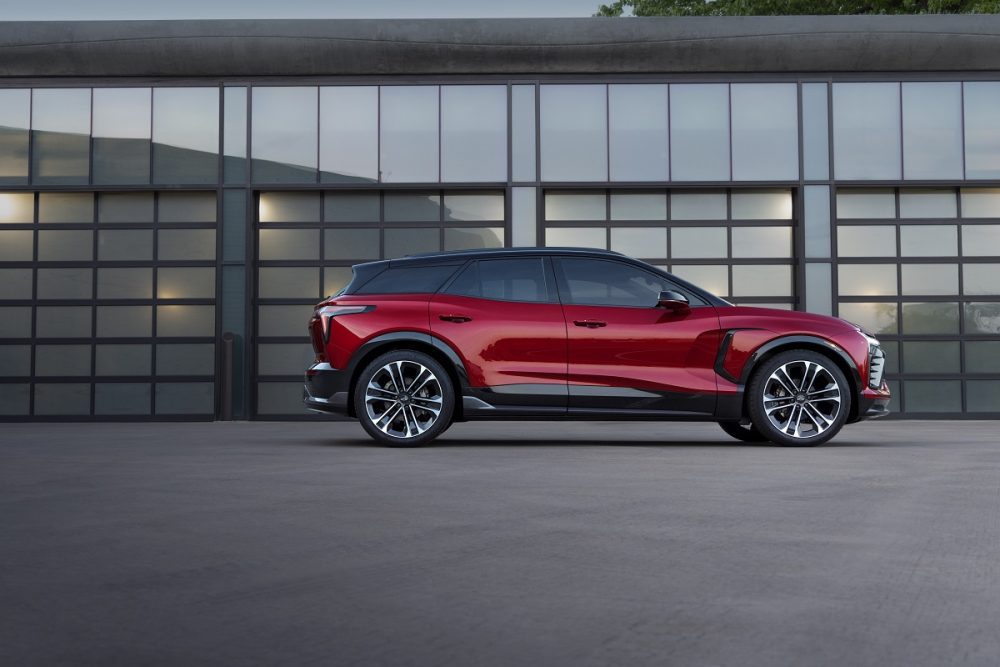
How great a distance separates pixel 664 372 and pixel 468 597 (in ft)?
21.5

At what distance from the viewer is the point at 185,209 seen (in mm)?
17781

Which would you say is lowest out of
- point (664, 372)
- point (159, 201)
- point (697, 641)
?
point (697, 641)

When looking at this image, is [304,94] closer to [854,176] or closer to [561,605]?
[854,176]

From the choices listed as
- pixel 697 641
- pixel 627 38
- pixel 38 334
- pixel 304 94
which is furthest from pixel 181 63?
pixel 697 641

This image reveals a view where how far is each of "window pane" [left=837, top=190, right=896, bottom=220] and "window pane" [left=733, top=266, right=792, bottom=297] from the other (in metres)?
1.24

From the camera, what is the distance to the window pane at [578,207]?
58.1 feet

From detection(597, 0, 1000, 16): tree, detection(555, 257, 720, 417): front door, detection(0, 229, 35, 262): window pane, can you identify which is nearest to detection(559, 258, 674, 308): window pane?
detection(555, 257, 720, 417): front door

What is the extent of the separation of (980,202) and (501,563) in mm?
15181

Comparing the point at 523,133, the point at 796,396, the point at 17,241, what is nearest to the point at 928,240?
the point at 523,133

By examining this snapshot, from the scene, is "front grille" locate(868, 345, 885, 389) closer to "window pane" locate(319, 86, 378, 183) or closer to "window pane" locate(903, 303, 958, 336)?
"window pane" locate(903, 303, 958, 336)

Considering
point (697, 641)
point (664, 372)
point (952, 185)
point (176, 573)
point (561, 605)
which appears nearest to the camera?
point (697, 641)

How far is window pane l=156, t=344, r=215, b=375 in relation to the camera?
689 inches

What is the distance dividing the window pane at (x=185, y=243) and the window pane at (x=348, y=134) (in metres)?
1.92

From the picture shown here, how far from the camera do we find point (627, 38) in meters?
17.6
